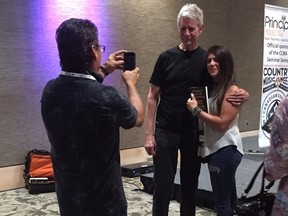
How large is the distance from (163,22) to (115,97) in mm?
3762

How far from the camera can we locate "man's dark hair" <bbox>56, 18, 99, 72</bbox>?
1.51 m

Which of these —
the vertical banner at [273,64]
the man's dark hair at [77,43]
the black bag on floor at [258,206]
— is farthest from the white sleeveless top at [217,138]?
the vertical banner at [273,64]

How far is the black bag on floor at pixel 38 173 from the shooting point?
392cm

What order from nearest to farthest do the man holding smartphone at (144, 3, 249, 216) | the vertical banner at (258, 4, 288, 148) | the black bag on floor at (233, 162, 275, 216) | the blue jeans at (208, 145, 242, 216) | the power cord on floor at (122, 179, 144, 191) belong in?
the black bag on floor at (233, 162, 275, 216) → the blue jeans at (208, 145, 242, 216) → the man holding smartphone at (144, 3, 249, 216) → the power cord on floor at (122, 179, 144, 191) → the vertical banner at (258, 4, 288, 148)

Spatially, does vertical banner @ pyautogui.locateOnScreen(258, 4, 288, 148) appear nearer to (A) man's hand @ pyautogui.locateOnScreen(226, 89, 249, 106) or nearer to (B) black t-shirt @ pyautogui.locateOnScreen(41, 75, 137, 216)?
(A) man's hand @ pyautogui.locateOnScreen(226, 89, 249, 106)

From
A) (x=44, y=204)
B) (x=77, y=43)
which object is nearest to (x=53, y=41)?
(x=44, y=204)

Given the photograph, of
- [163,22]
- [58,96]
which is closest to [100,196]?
[58,96]

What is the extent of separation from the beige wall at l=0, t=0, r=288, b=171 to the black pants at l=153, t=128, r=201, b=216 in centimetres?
200

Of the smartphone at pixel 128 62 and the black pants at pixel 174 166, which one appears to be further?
the black pants at pixel 174 166

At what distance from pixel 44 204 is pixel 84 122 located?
234cm

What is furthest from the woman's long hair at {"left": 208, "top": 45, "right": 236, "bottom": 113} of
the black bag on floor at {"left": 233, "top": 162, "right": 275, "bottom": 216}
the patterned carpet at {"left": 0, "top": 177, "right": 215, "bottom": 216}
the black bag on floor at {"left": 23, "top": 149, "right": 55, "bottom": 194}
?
the black bag on floor at {"left": 23, "top": 149, "right": 55, "bottom": 194}

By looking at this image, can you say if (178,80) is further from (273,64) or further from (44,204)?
(273,64)

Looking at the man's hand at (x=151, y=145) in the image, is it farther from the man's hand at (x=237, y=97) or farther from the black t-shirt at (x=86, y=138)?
the black t-shirt at (x=86, y=138)

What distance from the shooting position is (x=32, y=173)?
13.0ft
